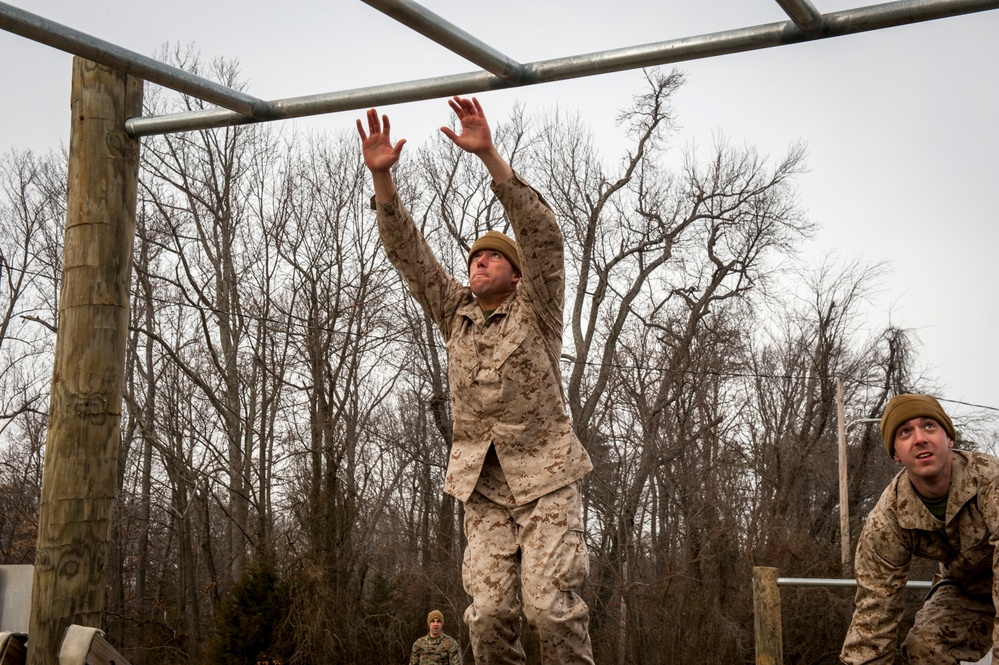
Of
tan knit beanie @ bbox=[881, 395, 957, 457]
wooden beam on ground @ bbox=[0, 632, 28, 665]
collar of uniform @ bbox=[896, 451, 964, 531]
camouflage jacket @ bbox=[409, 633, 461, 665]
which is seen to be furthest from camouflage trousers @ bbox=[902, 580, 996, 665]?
camouflage jacket @ bbox=[409, 633, 461, 665]

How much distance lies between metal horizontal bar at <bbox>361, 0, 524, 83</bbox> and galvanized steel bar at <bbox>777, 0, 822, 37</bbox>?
0.91m

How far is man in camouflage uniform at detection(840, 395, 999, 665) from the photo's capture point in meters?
3.89

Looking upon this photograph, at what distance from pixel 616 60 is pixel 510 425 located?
134 centimetres

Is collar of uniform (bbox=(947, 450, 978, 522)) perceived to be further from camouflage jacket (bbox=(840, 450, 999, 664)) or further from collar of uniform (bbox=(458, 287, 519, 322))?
collar of uniform (bbox=(458, 287, 519, 322))

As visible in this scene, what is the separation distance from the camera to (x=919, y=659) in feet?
13.9

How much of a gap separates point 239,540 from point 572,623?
22273 mm

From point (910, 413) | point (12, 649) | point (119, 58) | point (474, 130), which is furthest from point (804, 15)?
point (12, 649)

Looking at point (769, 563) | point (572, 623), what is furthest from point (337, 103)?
point (769, 563)

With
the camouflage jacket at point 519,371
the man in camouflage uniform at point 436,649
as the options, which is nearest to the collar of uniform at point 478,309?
the camouflage jacket at point 519,371

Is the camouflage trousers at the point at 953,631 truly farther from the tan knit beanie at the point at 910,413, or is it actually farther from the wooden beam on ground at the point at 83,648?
Result: the wooden beam on ground at the point at 83,648

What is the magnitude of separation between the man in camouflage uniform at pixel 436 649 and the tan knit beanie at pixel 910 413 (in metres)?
6.94

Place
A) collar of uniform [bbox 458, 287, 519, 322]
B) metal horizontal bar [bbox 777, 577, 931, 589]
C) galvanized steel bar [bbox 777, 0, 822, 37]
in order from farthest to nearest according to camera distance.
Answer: metal horizontal bar [bbox 777, 577, 931, 589]
collar of uniform [bbox 458, 287, 519, 322]
galvanized steel bar [bbox 777, 0, 822, 37]

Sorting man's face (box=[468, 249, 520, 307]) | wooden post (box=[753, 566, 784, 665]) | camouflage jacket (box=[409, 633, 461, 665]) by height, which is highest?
man's face (box=[468, 249, 520, 307])

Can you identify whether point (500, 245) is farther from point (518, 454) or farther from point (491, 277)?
point (518, 454)
